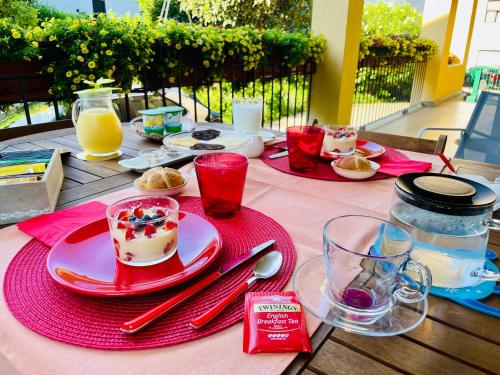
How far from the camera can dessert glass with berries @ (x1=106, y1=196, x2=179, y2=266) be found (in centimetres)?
63

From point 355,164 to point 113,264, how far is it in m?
0.79

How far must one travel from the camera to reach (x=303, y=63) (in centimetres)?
373

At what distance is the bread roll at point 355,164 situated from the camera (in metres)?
1.16

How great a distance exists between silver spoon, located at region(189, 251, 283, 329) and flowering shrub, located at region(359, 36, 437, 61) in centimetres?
464

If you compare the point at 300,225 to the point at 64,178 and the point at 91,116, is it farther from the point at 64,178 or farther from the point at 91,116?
the point at 91,116

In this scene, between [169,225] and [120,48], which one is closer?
[169,225]

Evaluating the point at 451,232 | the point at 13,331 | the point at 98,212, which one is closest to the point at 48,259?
the point at 13,331

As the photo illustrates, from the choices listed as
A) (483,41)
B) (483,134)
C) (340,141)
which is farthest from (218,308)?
(483,41)

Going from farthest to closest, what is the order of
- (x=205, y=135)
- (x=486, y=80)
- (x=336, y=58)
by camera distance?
(x=486, y=80) < (x=336, y=58) < (x=205, y=135)

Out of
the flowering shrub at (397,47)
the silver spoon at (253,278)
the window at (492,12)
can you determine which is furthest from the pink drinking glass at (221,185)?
the window at (492,12)

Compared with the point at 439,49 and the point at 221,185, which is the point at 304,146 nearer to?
the point at 221,185

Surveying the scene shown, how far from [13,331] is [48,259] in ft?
0.49

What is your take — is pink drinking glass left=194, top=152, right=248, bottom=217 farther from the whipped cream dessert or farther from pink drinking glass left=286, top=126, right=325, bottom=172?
pink drinking glass left=286, top=126, right=325, bottom=172

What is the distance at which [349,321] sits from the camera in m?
0.54
